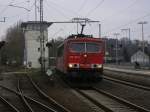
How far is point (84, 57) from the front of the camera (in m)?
29.7

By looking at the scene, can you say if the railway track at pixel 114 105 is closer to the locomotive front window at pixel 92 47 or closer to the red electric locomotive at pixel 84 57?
the red electric locomotive at pixel 84 57

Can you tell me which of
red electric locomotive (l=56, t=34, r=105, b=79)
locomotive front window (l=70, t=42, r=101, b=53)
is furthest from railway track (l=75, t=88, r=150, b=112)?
locomotive front window (l=70, t=42, r=101, b=53)

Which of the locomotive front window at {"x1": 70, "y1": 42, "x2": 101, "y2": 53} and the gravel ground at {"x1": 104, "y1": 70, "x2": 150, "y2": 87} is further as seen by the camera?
the gravel ground at {"x1": 104, "y1": 70, "x2": 150, "y2": 87}

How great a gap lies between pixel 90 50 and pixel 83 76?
6.13 ft

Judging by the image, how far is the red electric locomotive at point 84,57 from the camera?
29.6m

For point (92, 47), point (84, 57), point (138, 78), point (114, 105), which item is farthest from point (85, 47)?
point (114, 105)

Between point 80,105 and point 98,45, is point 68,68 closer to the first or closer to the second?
point 98,45

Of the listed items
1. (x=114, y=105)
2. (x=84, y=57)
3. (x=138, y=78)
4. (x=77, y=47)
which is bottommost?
(x=114, y=105)

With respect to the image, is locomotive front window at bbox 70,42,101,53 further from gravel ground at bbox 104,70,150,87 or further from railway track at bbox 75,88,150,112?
railway track at bbox 75,88,150,112

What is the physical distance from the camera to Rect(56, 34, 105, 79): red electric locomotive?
29.6m

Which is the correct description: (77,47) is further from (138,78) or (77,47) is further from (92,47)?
(138,78)

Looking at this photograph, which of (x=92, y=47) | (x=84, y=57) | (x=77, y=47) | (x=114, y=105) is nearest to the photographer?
(x=114, y=105)

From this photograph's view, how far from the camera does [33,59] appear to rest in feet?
287

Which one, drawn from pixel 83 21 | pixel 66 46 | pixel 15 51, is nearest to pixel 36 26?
pixel 15 51
